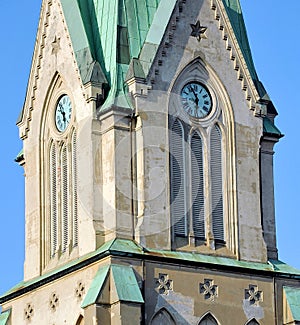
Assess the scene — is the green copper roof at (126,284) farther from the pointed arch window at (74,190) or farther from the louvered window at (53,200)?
the louvered window at (53,200)

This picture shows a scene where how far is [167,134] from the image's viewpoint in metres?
58.7

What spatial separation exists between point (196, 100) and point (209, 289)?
6643 millimetres

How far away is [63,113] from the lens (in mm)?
60969

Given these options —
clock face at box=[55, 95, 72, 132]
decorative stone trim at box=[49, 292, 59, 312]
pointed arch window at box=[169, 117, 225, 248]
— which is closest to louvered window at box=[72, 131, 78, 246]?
clock face at box=[55, 95, 72, 132]

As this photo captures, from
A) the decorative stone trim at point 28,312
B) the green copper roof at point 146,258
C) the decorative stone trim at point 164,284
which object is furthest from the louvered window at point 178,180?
the decorative stone trim at point 28,312

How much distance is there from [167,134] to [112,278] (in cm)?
574

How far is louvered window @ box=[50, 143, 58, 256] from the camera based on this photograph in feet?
198

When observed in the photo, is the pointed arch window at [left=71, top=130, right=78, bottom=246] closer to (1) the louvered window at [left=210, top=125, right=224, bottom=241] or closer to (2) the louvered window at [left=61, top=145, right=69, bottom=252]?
(2) the louvered window at [left=61, top=145, right=69, bottom=252]

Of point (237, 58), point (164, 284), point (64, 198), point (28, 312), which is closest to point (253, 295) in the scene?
point (164, 284)

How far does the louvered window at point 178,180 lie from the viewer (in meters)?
58.2

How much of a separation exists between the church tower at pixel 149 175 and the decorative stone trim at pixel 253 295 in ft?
0.11

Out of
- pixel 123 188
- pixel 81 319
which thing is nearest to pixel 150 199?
pixel 123 188

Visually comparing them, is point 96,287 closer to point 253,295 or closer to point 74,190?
point 74,190

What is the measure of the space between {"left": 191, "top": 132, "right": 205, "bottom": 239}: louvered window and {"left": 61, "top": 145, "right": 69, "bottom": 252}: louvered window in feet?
14.4
